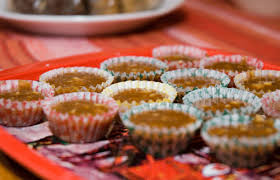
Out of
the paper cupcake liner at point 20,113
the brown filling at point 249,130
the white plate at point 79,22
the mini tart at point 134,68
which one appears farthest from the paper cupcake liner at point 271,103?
the white plate at point 79,22

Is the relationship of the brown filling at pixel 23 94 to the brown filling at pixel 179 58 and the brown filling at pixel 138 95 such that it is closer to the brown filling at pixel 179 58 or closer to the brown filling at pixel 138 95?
the brown filling at pixel 138 95

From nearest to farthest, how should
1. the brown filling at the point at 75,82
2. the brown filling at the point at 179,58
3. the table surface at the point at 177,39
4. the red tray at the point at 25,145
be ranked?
the red tray at the point at 25,145, the brown filling at the point at 75,82, the brown filling at the point at 179,58, the table surface at the point at 177,39

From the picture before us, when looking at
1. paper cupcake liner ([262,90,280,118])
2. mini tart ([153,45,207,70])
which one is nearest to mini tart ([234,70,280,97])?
paper cupcake liner ([262,90,280,118])

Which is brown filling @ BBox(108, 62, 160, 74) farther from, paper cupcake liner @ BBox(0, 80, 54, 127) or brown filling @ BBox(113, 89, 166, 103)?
paper cupcake liner @ BBox(0, 80, 54, 127)

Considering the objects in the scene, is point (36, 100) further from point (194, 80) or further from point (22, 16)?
point (22, 16)

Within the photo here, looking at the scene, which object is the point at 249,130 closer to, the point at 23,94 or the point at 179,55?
the point at 23,94

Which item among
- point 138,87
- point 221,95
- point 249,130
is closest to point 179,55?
point 138,87

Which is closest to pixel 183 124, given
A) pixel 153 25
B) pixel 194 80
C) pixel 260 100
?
pixel 260 100
